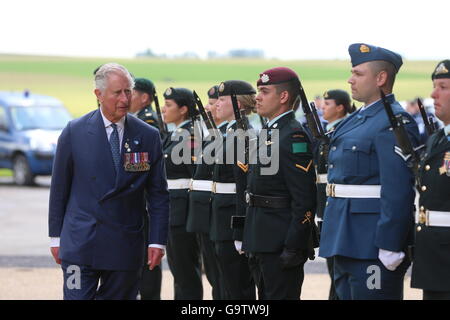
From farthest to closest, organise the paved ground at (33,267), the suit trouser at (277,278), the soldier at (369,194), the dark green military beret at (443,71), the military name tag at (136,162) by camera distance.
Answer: the paved ground at (33,267) < the suit trouser at (277,278) < the military name tag at (136,162) < the soldier at (369,194) < the dark green military beret at (443,71)

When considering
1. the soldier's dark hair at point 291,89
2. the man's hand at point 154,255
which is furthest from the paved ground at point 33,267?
the man's hand at point 154,255

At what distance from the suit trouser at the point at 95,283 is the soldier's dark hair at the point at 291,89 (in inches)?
64.5

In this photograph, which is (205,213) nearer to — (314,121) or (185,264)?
(185,264)

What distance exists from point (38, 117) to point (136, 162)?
19.7 meters

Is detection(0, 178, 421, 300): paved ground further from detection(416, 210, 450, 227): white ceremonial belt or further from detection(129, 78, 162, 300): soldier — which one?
detection(416, 210, 450, 227): white ceremonial belt

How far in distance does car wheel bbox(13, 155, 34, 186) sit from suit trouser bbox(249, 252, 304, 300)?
17.9 m

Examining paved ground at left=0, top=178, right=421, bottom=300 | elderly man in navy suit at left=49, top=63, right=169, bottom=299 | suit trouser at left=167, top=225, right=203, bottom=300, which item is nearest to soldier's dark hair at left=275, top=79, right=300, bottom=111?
elderly man in navy suit at left=49, top=63, right=169, bottom=299

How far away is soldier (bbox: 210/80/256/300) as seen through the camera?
8234 millimetres

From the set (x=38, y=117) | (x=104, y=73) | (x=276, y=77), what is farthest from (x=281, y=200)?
(x=38, y=117)

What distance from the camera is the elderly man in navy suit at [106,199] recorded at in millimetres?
6367

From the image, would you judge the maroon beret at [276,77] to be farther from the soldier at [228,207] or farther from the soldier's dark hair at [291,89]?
the soldier at [228,207]

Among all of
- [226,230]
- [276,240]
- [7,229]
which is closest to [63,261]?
[276,240]

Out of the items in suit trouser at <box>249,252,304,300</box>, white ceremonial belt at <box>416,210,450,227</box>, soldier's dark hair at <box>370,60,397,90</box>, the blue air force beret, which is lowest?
suit trouser at <box>249,252,304,300</box>

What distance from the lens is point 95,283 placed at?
644cm
